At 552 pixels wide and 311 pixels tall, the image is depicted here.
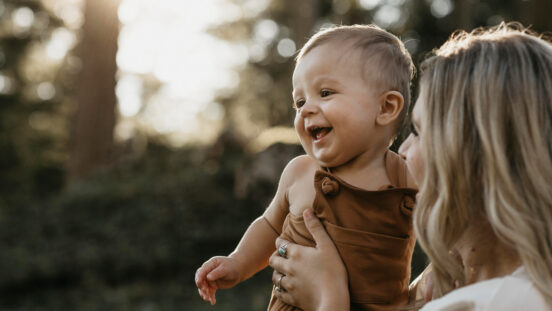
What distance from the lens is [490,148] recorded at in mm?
1555

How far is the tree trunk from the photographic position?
11336 mm

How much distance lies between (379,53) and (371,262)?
72cm

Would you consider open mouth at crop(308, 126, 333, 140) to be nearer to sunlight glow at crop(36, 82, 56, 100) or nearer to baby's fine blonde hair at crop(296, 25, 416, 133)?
baby's fine blonde hair at crop(296, 25, 416, 133)

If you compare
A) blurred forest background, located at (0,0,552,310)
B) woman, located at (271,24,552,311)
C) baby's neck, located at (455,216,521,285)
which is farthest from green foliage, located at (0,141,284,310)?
woman, located at (271,24,552,311)

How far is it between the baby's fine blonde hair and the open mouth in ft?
0.74

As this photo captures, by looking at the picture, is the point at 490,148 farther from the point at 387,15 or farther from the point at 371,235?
the point at 387,15

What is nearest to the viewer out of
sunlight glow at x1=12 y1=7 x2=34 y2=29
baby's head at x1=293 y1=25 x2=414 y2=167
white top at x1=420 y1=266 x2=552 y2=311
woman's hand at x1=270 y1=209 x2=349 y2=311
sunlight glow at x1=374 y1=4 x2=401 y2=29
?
white top at x1=420 y1=266 x2=552 y2=311

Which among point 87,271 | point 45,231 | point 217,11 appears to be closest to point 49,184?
point 217,11

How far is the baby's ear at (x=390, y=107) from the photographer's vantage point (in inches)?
83.4

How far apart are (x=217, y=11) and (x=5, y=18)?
742cm

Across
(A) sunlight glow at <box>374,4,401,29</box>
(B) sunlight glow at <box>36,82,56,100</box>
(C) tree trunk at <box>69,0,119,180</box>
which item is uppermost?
(A) sunlight glow at <box>374,4,401,29</box>

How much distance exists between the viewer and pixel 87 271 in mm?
8445

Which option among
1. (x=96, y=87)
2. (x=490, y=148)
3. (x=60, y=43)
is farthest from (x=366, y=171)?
(x=60, y=43)

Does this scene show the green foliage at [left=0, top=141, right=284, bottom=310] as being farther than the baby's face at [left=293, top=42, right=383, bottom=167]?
Yes
